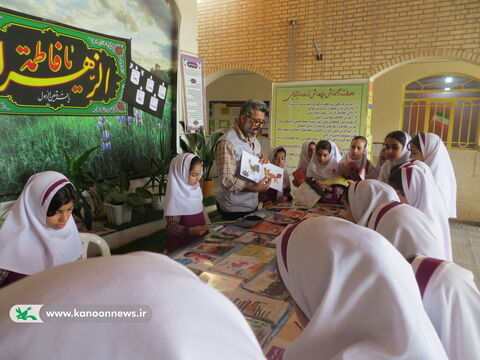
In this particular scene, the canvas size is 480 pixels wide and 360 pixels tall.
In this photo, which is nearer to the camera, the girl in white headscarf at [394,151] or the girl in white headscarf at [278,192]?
the girl in white headscarf at [394,151]

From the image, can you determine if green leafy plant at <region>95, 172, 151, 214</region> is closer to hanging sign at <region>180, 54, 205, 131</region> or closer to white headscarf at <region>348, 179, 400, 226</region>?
hanging sign at <region>180, 54, 205, 131</region>

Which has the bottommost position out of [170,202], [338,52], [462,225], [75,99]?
[462,225]

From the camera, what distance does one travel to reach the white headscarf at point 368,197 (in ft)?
6.67

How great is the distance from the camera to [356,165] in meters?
3.87

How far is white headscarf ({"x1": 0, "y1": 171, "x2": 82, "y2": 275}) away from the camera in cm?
188

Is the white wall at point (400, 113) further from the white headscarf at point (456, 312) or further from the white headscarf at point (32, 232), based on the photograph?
the white headscarf at point (32, 232)

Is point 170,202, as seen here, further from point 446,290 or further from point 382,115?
point 382,115

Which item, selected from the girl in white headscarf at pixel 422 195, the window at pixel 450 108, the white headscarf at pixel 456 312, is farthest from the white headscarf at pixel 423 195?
the window at pixel 450 108

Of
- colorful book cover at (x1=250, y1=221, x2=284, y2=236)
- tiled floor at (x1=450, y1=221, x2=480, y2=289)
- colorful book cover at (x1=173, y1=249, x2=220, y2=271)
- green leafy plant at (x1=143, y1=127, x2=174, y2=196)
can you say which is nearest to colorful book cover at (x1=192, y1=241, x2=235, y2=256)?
colorful book cover at (x1=173, y1=249, x2=220, y2=271)

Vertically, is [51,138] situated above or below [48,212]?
above

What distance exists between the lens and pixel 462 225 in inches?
246

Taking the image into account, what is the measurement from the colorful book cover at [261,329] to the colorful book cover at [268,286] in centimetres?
21

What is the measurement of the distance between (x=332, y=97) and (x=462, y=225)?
336 cm

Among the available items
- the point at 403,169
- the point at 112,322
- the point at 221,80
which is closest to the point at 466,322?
the point at 112,322
